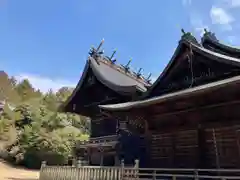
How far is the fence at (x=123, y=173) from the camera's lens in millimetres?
9094

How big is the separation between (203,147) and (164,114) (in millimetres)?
2427

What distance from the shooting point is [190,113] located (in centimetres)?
1155

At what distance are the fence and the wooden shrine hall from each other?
35 centimetres

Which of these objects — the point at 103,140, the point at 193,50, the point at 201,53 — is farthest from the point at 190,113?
the point at 103,140

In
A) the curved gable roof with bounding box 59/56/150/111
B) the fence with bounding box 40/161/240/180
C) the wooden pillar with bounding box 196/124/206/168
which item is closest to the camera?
the fence with bounding box 40/161/240/180

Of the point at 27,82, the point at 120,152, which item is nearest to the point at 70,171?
the point at 120,152

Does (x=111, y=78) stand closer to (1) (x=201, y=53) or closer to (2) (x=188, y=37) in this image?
(2) (x=188, y=37)

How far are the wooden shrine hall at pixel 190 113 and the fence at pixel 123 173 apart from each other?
0.35m

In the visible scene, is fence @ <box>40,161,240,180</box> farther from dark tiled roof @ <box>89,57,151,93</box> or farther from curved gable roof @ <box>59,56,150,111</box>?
dark tiled roof @ <box>89,57,151,93</box>

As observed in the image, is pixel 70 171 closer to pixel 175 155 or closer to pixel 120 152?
pixel 120 152

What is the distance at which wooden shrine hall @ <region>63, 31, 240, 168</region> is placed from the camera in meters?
10.2

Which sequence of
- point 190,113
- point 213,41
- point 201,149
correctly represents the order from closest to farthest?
point 201,149, point 190,113, point 213,41

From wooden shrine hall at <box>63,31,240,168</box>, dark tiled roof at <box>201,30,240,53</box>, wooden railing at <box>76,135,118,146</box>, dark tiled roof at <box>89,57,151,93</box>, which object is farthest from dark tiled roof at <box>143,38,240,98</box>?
wooden railing at <box>76,135,118,146</box>

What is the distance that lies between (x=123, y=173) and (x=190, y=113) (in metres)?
4.01
